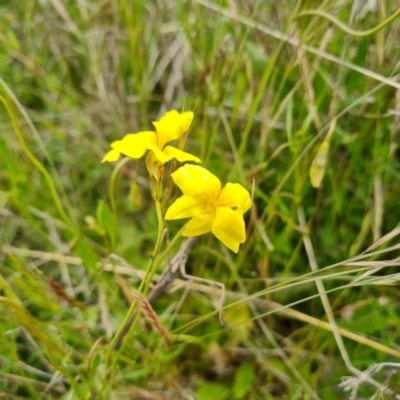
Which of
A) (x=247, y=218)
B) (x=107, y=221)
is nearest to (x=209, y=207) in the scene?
(x=107, y=221)

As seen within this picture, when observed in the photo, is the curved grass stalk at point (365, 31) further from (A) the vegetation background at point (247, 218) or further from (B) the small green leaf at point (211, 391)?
(B) the small green leaf at point (211, 391)

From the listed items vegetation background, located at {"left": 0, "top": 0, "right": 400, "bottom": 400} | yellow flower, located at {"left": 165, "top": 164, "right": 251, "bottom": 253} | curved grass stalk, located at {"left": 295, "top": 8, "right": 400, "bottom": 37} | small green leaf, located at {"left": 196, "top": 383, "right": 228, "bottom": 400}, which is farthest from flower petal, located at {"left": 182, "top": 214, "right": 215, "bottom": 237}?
small green leaf, located at {"left": 196, "top": 383, "right": 228, "bottom": 400}

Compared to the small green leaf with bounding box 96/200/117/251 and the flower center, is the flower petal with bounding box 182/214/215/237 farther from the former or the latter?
the small green leaf with bounding box 96/200/117/251

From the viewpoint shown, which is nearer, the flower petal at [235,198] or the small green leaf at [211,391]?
the flower petal at [235,198]

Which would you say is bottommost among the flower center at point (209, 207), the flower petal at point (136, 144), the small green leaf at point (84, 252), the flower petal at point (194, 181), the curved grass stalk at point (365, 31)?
the small green leaf at point (84, 252)

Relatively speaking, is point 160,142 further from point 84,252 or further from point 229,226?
point 84,252

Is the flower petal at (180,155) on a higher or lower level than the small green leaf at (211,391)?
higher

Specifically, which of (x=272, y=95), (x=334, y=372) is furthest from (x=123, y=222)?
(x=334, y=372)

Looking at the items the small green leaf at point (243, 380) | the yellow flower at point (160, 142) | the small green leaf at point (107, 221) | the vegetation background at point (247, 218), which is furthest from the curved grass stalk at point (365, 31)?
the small green leaf at point (243, 380)
